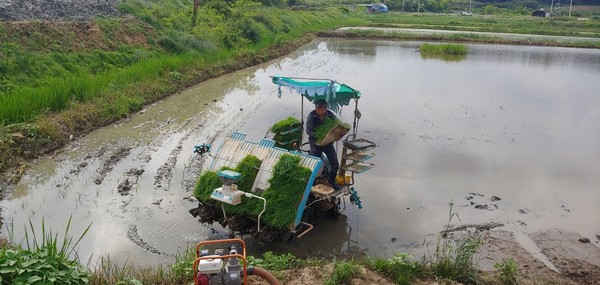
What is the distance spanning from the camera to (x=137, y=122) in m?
12.0

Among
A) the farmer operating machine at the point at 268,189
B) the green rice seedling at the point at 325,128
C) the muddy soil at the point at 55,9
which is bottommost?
the farmer operating machine at the point at 268,189

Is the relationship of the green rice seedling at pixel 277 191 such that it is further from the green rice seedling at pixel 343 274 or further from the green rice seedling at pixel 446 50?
the green rice seedling at pixel 446 50

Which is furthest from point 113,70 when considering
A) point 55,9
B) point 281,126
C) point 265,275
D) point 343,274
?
point 265,275

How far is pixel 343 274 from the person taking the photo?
17.0 feet

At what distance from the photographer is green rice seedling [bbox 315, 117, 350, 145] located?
7340 millimetres

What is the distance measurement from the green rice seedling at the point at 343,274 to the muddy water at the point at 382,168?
1314mm

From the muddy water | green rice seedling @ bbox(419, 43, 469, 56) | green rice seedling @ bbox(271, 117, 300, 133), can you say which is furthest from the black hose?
green rice seedling @ bbox(419, 43, 469, 56)

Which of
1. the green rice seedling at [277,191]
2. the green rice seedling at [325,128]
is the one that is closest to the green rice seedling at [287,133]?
the green rice seedling at [325,128]

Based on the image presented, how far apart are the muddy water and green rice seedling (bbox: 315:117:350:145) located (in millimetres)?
1325

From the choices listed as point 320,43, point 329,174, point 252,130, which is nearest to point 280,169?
point 329,174

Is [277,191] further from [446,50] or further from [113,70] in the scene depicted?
[446,50]

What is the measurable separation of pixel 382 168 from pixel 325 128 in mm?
2860

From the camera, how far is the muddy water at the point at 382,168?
279 inches

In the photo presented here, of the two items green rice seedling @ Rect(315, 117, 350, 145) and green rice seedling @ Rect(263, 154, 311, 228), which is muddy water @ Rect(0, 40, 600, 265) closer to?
green rice seedling @ Rect(263, 154, 311, 228)
